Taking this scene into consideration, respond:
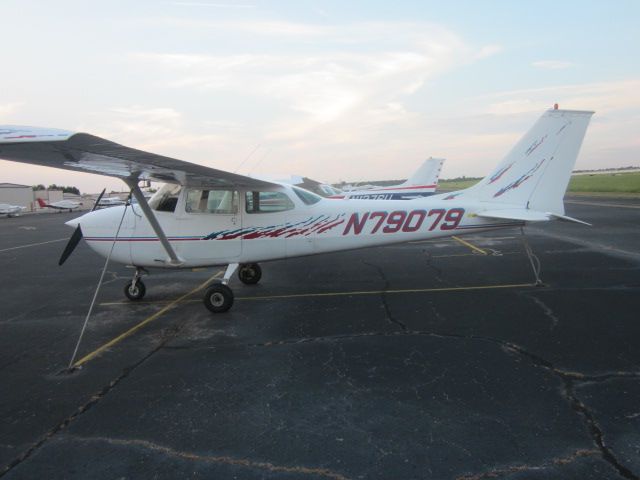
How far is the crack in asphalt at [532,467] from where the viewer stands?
2.85m

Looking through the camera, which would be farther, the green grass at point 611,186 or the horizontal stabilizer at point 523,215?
the green grass at point 611,186

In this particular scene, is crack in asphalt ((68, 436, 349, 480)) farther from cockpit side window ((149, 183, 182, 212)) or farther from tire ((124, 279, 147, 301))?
tire ((124, 279, 147, 301))

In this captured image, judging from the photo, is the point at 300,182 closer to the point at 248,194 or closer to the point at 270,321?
the point at 248,194

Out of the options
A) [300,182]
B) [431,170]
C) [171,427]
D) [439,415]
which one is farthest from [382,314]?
[431,170]

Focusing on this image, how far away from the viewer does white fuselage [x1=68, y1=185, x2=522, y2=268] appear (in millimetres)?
7352

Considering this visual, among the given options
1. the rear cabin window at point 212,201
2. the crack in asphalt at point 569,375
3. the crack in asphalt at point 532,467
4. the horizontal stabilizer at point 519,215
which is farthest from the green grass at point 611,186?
the crack in asphalt at point 532,467

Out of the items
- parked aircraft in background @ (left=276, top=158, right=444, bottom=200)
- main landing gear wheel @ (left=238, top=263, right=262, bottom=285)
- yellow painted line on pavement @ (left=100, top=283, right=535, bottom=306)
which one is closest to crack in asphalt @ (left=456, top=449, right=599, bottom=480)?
yellow painted line on pavement @ (left=100, top=283, right=535, bottom=306)

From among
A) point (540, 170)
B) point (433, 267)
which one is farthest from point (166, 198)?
point (540, 170)

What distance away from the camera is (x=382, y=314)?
6652 mm

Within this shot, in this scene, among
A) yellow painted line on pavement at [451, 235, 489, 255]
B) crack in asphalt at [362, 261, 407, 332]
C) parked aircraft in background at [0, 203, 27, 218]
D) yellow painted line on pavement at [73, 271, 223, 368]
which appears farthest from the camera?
parked aircraft in background at [0, 203, 27, 218]

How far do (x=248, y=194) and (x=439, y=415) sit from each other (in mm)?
4973

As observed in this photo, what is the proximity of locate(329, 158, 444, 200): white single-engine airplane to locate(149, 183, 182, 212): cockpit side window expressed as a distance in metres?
15.0

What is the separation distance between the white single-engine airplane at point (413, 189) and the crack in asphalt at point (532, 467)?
19.6 metres

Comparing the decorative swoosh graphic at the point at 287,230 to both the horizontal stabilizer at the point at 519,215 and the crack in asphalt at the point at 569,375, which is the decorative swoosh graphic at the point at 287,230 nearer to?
the crack in asphalt at the point at 569,375
